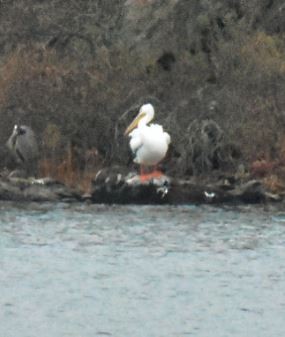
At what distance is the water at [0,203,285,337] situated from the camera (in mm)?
19250

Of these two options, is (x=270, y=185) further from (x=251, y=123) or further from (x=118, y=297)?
(x=118, y=297)

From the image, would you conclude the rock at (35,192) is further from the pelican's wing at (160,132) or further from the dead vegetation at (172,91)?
the pelican's wing at (160,132)

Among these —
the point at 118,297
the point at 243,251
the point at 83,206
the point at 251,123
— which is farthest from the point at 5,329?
the point at 251,123

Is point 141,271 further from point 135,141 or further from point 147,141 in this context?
point 135,141

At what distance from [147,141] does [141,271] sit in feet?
29.4

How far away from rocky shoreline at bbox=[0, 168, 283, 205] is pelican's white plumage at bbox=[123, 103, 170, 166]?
0.45 meters

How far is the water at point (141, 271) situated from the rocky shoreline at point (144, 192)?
1.88ft

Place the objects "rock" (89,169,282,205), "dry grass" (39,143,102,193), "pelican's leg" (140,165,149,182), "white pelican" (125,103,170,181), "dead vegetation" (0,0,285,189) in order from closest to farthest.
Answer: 1. "rock" (89,169,282,205)
2. "pelican's leg" (140,165,149,182)
3. "white pelican" (125,103,170,181)
4. "dead vegetation" (0,0,285,189)
5. "dry grass" (39,143,102,193)

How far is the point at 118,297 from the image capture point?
68.2 feet

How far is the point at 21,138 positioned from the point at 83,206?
11.3 feet

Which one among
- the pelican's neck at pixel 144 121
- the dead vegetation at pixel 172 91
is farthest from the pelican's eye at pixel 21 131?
the pelican's neck at pixel 144 121

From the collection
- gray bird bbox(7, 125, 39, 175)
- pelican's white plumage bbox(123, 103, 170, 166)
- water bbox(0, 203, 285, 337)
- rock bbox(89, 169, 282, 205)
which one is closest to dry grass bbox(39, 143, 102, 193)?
gray bird bbox(7, 125, 39, 175)

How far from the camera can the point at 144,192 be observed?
1225 inches

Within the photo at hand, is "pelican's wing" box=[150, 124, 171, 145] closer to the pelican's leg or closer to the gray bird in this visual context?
the pelican's leg
